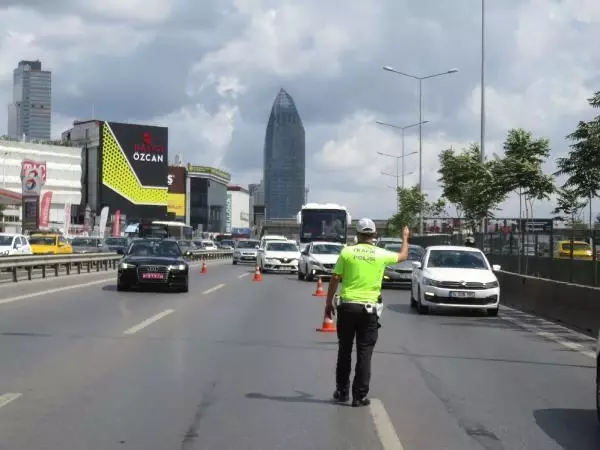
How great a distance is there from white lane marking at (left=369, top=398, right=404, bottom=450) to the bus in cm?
3680

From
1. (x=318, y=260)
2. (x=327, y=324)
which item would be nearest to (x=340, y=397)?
(x=327, y=324)

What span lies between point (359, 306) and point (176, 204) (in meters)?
172

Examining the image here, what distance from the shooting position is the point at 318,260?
1303 inches

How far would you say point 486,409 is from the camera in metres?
8.25

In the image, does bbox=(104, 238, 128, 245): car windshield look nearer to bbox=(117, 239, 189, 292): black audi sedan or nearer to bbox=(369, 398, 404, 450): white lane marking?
bbox=(117, 239, 189, 292): black audi sedan

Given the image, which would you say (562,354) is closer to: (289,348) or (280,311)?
(289,348)

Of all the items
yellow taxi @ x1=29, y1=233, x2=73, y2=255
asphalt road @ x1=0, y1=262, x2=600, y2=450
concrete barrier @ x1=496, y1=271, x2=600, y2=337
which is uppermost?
yellow taxi @ x1=29, y1=233, x2=73, y2=255

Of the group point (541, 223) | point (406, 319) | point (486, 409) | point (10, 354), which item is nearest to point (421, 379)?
point (486, 409)

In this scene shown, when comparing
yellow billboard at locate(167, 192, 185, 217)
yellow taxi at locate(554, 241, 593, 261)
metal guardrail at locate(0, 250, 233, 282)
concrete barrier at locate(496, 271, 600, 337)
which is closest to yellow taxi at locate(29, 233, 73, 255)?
metal guardrail at locate(0, 250, 233, 282)

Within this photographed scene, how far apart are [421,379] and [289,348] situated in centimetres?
301

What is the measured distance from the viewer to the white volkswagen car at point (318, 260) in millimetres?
32875

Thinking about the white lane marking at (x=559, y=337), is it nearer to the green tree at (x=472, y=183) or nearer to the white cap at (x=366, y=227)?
the white cap at (x=366, y=227)

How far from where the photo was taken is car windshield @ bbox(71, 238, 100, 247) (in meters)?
53.6

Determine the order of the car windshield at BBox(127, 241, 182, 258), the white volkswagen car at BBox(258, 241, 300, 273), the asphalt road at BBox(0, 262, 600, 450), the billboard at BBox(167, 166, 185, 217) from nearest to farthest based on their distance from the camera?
1. the asphalt road at BBox(0, 262, 600, 450)
2. the car windshield at BBox(127, 241, 182, 258)
3. the white volkswagen car at BBox(258, 241, 300, 273)
4. the billboard at BBox(167, 166, 185, 217)
